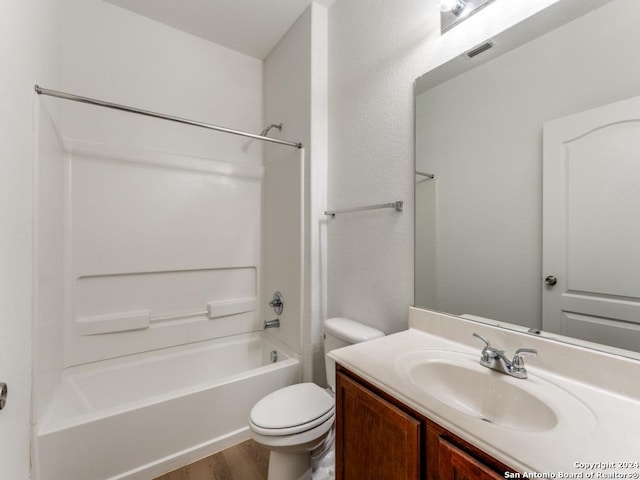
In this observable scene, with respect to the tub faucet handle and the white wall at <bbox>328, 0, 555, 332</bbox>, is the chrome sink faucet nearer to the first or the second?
the white wall at <bbox>328, 0, 555, 332</bbox>

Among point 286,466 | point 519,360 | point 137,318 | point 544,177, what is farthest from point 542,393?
point 137,318

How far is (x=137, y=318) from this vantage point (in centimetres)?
190

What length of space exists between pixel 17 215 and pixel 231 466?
61.3 inches

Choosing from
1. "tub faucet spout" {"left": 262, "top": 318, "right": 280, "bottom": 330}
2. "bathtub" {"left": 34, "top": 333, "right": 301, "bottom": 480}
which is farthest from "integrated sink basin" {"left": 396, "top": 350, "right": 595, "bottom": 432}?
"tub faucet spout" {"left": 262, "top": 318, "right": 280, "bottom": 330}

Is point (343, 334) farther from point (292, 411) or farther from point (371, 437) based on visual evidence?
point (371, 437)

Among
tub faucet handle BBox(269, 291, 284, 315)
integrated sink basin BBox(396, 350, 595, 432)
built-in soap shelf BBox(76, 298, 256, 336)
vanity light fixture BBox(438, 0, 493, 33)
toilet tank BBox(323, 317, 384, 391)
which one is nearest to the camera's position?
integrated sink basin BBox(396, 350, 595, 432)

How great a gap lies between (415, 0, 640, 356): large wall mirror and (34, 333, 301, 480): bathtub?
1.26m

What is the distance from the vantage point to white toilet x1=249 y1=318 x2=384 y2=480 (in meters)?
1.17

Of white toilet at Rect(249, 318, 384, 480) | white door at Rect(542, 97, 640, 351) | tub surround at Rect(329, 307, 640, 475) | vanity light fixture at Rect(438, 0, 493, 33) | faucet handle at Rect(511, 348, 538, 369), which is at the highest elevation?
vanity light fixture at Rect(438, 0, 493, 33)

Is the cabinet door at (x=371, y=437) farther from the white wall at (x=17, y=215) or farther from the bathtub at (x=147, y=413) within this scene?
the white wall at (x=17, y=215)

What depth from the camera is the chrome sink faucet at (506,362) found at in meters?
0.83

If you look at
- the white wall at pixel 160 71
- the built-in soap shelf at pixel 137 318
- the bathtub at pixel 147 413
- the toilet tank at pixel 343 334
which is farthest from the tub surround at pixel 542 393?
the white wall at pixel 160 71

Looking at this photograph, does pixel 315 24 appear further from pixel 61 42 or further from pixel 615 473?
pixel 615 473

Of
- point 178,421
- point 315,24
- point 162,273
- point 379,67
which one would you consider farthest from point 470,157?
point 162,273
